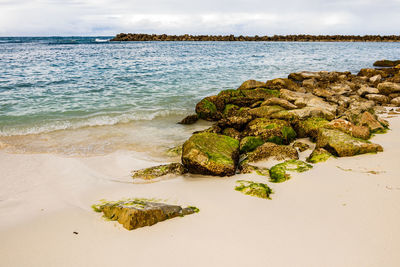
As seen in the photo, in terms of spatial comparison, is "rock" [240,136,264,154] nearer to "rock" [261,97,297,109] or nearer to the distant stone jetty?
"rock" [261,97,297,109]

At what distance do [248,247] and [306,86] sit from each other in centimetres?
1233

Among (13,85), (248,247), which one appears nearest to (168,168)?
(248,247)

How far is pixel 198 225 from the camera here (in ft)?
10.8

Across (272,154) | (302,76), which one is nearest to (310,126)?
(272,154)

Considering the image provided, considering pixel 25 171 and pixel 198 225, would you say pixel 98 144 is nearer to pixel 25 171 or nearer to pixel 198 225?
pixel 25 171

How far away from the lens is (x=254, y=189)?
3998 millimetres

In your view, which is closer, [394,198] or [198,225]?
[198,225]

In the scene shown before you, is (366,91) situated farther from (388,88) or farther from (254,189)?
(254,189)

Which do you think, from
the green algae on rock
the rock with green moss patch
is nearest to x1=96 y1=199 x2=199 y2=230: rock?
the green algae on rock

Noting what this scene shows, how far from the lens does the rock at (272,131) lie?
20.5ft

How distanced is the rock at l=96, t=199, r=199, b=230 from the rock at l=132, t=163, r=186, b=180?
126 cm

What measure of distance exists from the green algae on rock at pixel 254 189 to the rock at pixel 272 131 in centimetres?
220

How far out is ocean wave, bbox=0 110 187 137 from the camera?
7945 mm

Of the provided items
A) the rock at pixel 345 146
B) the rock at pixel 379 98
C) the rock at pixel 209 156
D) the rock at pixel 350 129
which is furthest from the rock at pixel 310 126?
the rock at pixel 379 98
